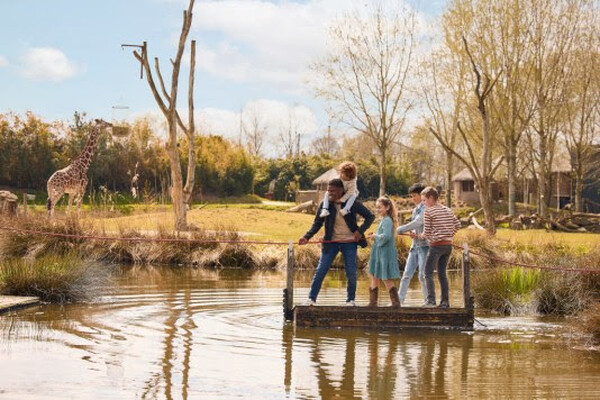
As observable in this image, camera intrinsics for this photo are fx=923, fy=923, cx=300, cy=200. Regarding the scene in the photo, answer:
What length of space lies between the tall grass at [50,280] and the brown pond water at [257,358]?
1.34 ft

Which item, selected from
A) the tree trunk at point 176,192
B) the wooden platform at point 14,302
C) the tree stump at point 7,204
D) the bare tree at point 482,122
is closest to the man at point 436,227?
the wooden platform at point 14,302

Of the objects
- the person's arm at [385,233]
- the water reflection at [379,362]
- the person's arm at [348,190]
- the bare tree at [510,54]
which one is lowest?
the water reflection at [379,362]

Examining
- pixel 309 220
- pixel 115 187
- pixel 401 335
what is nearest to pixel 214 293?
pixel 401 335

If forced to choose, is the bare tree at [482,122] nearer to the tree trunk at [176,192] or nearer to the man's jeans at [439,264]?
the tree trunk at [176,192]

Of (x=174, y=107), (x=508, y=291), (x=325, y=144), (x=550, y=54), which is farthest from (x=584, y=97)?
(x=325, y=144)

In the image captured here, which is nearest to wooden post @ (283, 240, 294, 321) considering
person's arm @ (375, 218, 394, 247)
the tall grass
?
person's arm @ (375, 218, 394, 247)

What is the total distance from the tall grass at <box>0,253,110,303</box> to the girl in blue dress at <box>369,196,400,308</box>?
4860 millimetres

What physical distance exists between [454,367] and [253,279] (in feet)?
35.6

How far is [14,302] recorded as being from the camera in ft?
42.4

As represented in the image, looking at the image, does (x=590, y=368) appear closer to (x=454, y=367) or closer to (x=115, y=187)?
(x=454, y=367)

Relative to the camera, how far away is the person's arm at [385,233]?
1204cm

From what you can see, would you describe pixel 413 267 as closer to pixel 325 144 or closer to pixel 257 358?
pixel 257 358

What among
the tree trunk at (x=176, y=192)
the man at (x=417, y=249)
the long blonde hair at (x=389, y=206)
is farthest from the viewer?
the tree trunk at (x=176, y=192)

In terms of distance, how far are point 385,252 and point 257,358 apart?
9.88 ft
